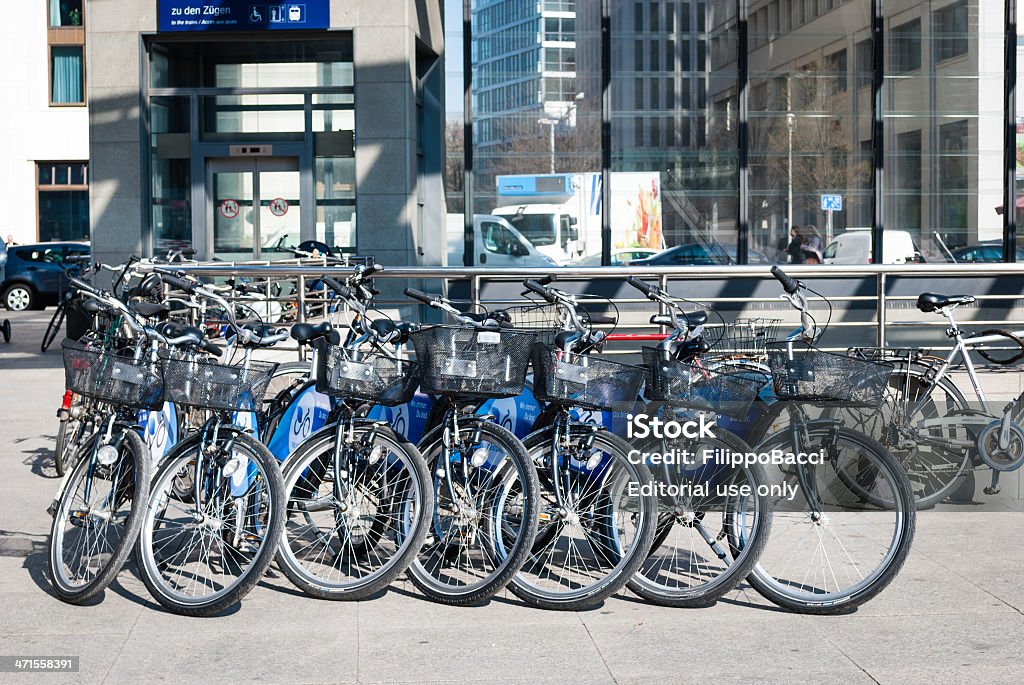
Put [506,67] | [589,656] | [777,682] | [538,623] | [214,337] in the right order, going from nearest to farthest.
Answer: [777,682], [589,656], [538,623], [214,337], [506,67]

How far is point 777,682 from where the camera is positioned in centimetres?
441

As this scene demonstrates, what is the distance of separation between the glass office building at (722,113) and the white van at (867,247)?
5 cm

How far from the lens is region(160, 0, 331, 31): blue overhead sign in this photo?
14.9 metres

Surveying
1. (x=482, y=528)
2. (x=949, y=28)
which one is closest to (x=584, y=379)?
(x=482, y=528)

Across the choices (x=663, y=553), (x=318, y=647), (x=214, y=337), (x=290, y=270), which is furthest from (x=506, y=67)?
(x=318, y=647)

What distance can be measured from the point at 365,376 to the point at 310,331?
0.32 m

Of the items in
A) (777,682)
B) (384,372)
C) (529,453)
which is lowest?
(777,682)

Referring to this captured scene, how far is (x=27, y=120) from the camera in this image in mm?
41062

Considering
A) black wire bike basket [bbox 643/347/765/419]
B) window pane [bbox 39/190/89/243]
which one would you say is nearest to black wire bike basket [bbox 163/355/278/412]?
black wire bike basket [bbox 643/347/765/419]

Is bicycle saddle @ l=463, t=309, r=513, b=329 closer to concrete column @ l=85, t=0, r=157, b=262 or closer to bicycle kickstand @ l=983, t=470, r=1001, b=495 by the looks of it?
bicycle kickstand @ l=983, t=470, r=1001, b=495

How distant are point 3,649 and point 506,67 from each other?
35.5 feet

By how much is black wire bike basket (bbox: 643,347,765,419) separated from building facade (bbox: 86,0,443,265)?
9858 mm

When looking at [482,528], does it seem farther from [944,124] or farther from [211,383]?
[944,124]

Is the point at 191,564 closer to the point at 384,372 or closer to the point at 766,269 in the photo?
the point at 384,372
